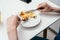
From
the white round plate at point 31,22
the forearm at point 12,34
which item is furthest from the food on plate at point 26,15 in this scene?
the forearm at point 12,34

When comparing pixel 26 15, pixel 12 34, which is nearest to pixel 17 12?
pixel 26 15

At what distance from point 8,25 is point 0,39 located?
0.13m

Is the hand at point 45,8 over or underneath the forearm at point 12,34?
over

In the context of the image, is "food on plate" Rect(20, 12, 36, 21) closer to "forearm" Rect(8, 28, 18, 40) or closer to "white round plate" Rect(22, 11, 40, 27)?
"white round plate" Rect(22, 11, 40, 27)

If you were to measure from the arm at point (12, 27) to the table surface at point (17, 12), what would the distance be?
5 cm

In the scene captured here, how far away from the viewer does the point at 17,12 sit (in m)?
1.28

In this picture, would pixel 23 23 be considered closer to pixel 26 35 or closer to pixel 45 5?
pixel 26 35

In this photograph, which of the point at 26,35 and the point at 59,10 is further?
the point at 59,10

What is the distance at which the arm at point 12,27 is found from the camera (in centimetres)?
102

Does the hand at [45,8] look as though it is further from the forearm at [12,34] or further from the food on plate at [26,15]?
the forearm at [12,34]

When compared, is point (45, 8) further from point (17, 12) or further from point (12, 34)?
point (12, 34)

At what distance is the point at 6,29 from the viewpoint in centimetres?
110

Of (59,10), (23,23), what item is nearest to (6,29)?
(23,23)

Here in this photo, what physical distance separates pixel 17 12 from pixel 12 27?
258mm
